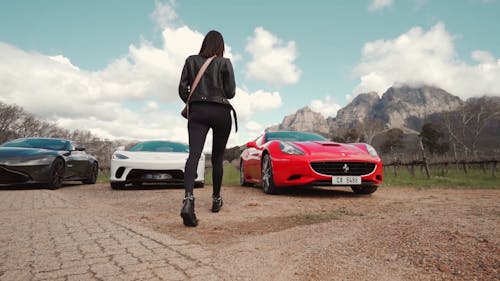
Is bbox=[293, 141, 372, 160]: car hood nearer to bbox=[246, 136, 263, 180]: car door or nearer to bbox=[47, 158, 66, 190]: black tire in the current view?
bbox=[246, 136, 263, 180]: car door

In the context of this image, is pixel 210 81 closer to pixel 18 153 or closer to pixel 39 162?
pixel 39 162

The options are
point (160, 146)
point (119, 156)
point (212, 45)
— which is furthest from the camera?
point (160, 146)

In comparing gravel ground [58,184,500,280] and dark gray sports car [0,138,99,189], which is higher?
dark gray sports car [0,138,99,189]

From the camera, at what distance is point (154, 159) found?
286 inches

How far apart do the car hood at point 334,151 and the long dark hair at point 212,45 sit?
251 cm

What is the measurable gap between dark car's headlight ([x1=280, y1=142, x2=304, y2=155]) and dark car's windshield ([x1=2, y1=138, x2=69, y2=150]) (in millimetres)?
6045

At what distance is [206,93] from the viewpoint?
131 inches

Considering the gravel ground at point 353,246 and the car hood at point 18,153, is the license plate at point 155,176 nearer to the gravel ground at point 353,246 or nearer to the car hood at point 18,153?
the car hood at point 18,153

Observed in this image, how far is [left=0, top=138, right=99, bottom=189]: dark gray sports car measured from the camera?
6883mm

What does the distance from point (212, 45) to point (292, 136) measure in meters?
3.75

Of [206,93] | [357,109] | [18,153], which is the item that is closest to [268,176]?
[206,93]

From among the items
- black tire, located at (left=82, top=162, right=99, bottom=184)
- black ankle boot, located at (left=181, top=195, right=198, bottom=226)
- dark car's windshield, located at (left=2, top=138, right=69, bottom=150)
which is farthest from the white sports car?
black ankle boot, located at (left=181, top=195, right=198, bottom=226)

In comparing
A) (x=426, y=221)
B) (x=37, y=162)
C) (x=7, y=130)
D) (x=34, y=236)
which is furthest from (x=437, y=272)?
(x=7, y=130)

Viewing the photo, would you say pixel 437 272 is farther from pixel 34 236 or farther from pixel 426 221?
pixel 34 236
